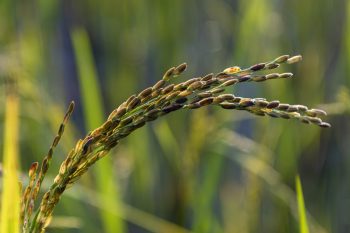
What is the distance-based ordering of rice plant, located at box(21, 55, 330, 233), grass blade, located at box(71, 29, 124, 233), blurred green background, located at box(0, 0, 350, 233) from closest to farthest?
1. rice plant, located at box(21, 55, 330, 233)
2. grass blade, located at box(71, 29, 124, 233)
3. blurred green background, located at box(0, 0, 350, 233)

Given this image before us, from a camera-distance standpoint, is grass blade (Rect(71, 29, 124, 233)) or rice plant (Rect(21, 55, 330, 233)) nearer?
rice plant (Rect(21, 55, 330, 233))

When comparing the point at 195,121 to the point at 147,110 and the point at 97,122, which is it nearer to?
the point at 97,122

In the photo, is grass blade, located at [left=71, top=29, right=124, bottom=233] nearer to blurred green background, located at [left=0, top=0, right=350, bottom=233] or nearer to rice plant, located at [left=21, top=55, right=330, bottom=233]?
blurred green background, located at [left=0, top=0, right=350, bottom=233]

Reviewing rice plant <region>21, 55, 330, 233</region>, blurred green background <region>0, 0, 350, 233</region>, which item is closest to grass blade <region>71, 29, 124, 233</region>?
blurred green background <region>0, 0, 350, 233</region>

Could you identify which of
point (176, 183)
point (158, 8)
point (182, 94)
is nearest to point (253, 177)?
point (176, 183)

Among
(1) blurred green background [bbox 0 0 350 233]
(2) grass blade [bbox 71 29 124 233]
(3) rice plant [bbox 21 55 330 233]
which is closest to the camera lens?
(3) rice plant [bbox 21 55 330 233]

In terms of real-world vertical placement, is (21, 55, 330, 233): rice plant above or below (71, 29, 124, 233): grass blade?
below

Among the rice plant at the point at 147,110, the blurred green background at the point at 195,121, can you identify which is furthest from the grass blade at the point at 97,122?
the rice plant at the point at 147,110

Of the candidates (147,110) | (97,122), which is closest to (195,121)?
(97,122)
